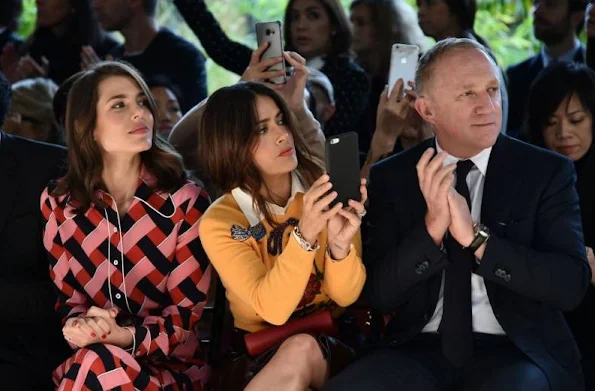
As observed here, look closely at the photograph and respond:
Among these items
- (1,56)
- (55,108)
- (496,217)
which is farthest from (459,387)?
(1,56)

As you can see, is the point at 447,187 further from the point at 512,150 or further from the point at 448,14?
the point at 448,14

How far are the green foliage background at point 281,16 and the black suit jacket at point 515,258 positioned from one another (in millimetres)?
3364

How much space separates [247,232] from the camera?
113 inches

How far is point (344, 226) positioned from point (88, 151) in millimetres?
852

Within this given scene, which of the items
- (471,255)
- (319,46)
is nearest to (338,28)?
(319,46)

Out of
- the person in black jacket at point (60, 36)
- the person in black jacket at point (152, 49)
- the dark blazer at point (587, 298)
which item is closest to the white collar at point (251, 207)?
the dark blazer at point (587, 298)

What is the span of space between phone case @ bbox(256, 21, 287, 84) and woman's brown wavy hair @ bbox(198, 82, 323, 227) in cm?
48

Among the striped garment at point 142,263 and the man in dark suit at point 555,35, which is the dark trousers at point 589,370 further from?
the man in dark suit at point 555,35

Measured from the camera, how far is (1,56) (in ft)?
18.1

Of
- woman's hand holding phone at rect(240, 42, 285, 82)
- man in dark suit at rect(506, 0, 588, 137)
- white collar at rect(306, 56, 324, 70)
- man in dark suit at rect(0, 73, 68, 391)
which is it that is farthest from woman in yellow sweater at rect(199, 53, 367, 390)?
man in dark suit at rect(506, 0, 588, 137)

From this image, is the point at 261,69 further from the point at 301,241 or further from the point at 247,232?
the point at 301,241

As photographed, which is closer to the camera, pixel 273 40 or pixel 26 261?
pixel 26 261

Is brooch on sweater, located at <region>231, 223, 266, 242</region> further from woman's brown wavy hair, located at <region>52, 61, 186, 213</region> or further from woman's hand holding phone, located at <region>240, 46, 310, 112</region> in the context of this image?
woman's hand holding phone, located at <region>240, 46, 310, 112</region>

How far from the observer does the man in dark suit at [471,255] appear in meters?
2.66
